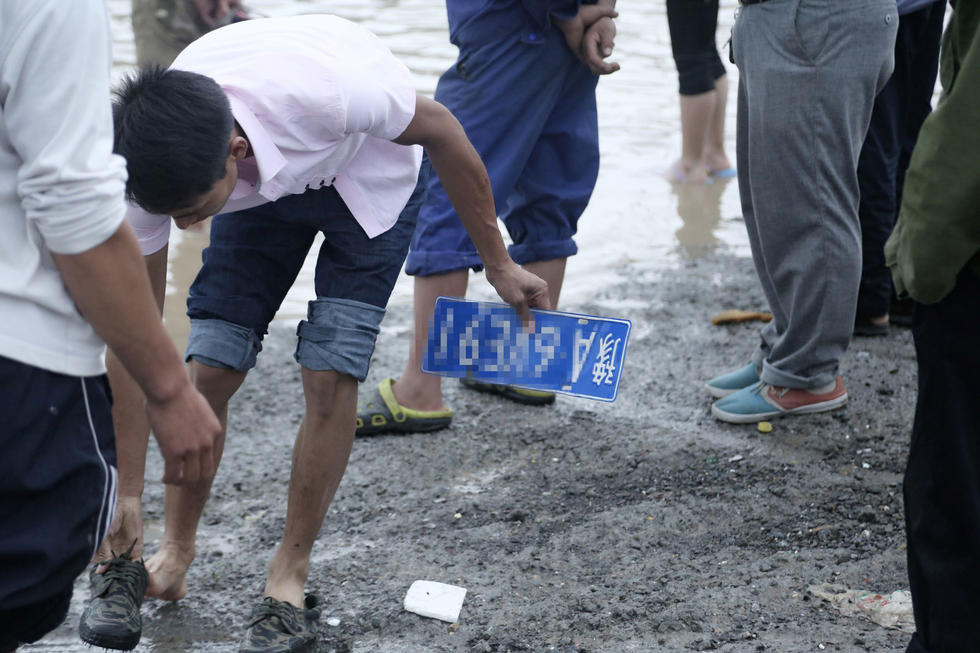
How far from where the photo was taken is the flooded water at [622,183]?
508 cm

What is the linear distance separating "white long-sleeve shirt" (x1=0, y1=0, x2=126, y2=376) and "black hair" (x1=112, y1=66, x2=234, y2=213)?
400 mm

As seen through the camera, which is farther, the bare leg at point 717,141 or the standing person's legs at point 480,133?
the bare leg at point 717,141

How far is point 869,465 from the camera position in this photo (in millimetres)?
3217

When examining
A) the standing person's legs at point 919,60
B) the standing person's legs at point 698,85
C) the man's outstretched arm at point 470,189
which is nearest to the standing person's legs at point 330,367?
the man's outstretched arm at point 470,189

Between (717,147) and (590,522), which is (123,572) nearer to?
(590,522)

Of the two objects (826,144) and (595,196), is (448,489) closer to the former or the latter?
(826,144)

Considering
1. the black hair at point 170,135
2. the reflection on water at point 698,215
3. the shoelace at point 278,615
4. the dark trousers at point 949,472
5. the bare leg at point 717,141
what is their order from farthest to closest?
the bare leg at point 717,141, the reflection on water at point 698,215, the shoelace at point 278,615, the black hair at point 170,135, the dark trousers at point 949,472

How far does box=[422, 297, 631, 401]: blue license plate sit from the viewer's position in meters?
2.59

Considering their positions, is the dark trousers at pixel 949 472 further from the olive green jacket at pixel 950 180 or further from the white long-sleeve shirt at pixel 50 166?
the white long-sleeve shirt at pixel 50 166

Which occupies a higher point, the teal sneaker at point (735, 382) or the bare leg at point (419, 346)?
the bare leg at point (419, 346)

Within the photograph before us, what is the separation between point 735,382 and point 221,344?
6.26ft

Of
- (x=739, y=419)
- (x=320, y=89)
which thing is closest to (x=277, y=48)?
(x=320, y=89)

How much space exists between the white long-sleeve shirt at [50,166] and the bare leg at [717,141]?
17.2 feet

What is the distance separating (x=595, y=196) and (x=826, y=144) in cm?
306
